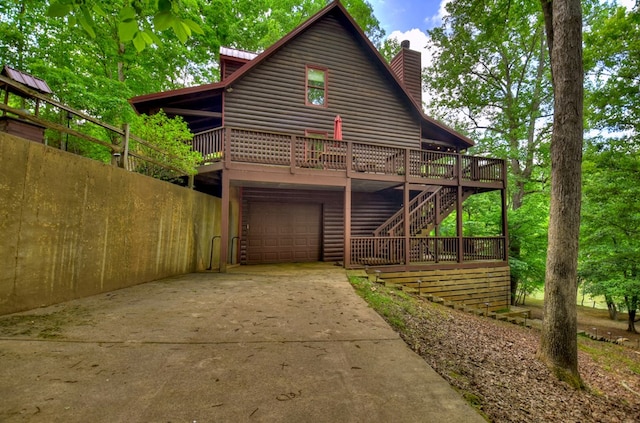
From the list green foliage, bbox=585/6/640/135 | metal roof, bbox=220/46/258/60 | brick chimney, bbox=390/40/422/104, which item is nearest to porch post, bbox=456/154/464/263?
brick chimney, bbox=390/40/422/104

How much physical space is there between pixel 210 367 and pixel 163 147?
606 centimetres

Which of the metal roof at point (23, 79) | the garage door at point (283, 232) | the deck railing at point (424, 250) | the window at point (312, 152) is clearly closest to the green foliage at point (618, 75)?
the deck railing at point (424, 250)

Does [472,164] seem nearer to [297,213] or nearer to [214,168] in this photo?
[297,213]

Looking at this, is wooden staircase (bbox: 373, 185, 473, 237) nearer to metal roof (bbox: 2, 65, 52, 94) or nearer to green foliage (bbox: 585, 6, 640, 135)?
green foliage (bbox: 585, 6, 640, 135)

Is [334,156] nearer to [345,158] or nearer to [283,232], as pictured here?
[345,158]

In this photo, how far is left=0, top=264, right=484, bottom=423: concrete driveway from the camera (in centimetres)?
192

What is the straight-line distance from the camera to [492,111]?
1792cm

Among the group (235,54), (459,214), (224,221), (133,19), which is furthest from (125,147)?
(459,214)

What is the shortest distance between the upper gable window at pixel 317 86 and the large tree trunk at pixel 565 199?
25.6 feet

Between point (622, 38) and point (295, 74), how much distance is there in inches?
471

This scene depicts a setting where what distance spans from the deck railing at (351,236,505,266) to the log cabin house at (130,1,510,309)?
0.12ft

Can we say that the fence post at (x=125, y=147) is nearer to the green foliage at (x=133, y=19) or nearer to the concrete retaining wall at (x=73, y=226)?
the concrete retaining wall at (x=73, y=226)

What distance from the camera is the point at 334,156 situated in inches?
344

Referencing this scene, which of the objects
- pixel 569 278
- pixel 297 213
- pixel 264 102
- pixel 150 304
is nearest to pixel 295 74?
pixel 264 102
